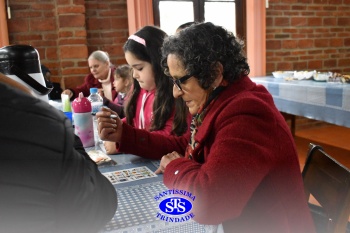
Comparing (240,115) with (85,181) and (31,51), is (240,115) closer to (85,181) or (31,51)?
(85,181)

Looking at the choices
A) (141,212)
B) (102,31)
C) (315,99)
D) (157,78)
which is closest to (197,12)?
(102,31)

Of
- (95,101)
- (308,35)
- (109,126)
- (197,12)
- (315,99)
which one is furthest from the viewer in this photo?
(308,35)

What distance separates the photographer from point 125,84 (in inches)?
94.2

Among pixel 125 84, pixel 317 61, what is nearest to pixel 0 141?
pixel 125 84

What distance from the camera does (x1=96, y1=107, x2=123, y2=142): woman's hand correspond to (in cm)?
114

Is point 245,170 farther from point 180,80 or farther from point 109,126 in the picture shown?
point 109,126

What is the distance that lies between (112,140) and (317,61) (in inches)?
147

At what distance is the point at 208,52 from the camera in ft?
2.64

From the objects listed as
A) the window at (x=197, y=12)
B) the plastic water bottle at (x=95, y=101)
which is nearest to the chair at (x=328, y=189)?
the plastic water bottle at (x=95, y=101)

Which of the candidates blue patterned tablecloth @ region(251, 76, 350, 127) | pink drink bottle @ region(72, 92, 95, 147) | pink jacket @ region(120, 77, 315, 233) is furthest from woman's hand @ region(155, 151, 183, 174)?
blue patterned tablecloth @ region(251, 76, 350, 127)

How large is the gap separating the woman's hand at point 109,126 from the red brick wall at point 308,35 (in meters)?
3.13

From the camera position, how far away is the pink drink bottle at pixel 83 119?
1250mm

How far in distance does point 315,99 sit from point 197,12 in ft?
5.25

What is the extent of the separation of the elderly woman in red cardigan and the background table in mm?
48
